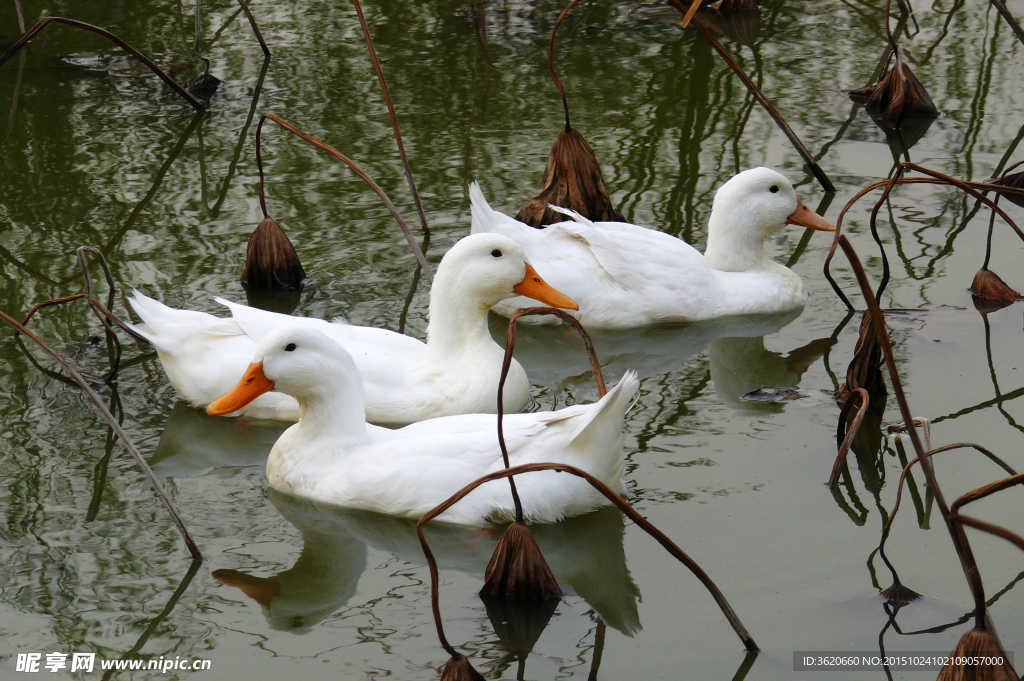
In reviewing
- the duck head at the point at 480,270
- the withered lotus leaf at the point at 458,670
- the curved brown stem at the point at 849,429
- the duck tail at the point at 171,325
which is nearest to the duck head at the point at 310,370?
the duck tail at the point at 171,325

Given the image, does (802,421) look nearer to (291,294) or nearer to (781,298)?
(781,298)

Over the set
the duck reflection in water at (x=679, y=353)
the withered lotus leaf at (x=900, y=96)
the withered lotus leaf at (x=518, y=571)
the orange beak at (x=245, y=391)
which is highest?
the withered lotus leaf at (x=900, y=96)

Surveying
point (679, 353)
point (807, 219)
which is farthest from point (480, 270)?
point (807, 219)

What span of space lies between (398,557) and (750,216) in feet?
11.3

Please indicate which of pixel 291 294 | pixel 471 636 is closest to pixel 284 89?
pixel 291 294

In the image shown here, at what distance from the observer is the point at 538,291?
20.0 feet

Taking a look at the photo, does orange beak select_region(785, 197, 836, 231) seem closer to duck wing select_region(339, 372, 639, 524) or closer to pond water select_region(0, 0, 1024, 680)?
pond water select_region(0, 0, 1024, 680)

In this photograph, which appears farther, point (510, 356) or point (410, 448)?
point (410, 448)

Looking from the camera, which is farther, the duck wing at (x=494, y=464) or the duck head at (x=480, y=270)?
the duck head at (x=480, y=270)

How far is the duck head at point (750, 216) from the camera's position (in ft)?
23.2

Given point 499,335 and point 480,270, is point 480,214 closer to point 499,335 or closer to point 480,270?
point 499,335

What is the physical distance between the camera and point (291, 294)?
7180mm

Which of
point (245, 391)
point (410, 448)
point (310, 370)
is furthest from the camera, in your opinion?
point (245, 391)

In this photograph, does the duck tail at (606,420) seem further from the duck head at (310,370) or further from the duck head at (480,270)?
the duck head at (480,270)
